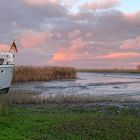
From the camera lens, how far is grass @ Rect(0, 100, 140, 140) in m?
12.5

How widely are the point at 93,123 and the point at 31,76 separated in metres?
40.8

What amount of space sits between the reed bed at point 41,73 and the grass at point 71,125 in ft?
110

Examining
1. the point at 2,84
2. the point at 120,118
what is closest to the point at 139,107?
the point at 120,118

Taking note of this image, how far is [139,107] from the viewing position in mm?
19750

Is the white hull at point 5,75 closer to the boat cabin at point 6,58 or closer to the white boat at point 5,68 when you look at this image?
the white boat at point 5,68

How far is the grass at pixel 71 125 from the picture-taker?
40.9 feet

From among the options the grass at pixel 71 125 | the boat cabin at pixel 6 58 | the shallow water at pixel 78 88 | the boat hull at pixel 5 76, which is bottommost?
the grass at pixel 71 125

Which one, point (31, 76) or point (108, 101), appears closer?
point (108, 101)

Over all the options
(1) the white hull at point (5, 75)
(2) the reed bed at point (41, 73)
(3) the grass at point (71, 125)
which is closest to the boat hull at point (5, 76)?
(1) the white hull at point (5, 75)

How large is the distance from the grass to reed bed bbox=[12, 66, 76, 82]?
110 ft

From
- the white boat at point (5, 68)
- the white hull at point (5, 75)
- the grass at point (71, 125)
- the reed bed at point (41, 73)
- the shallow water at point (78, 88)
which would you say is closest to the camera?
the grass at point (71, 125)

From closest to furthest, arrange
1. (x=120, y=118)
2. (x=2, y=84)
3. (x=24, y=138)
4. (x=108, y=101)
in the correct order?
1. (x=24, y=138)
2. (x=120, y=118)
3. (x=108, y=101)
4. (x=2, y=84)

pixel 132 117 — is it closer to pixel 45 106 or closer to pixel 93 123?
pixel 93 123

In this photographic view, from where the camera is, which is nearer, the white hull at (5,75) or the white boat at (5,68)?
the white hull at (5,75)
